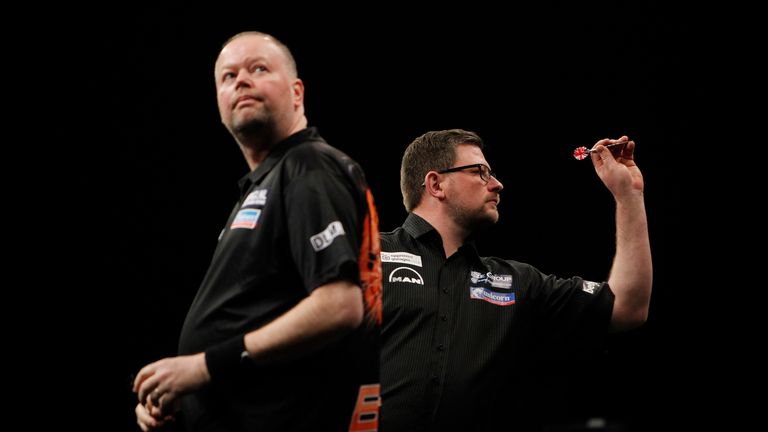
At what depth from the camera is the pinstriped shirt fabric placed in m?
2.22

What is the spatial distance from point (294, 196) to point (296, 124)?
288 millimetres

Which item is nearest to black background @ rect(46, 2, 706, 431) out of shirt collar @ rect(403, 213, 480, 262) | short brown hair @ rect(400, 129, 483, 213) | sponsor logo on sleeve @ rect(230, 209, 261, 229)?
short brown hair @ rect(400, 129, 483, 213)

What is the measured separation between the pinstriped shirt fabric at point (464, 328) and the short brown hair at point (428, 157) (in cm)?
18

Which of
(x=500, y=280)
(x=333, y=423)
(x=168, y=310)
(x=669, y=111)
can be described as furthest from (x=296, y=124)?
(x=669, y=111)

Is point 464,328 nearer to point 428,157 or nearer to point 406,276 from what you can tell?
point 406,276

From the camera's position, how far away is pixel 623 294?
2463 millimetres

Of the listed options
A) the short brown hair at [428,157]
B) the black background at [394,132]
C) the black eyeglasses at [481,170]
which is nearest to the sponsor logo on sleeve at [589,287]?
the black eyeglasses at [481,170]

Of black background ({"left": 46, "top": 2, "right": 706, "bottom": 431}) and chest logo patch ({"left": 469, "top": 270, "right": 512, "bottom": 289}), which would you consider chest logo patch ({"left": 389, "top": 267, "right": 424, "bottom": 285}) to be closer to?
chest logo patch ({"left": 469, "top": 270, "right": 512, "bottom": 289})

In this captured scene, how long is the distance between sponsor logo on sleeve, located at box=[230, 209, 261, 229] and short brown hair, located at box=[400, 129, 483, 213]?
127 cm

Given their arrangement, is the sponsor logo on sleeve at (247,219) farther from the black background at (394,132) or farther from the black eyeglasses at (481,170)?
the black background at (394,132)

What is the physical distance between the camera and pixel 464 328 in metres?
2.32

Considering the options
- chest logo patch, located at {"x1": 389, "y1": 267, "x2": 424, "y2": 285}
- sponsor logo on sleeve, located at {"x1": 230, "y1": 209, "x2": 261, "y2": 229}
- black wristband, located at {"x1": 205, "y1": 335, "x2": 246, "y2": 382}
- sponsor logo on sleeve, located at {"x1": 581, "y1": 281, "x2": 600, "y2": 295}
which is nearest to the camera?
black wristband, located at {"x1": 205, "y1": 335, "x2": 246, "y2": 382}

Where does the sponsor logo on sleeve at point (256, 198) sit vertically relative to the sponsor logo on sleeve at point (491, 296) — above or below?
above

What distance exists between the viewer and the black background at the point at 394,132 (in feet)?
14.8
